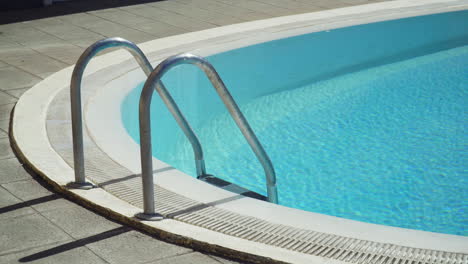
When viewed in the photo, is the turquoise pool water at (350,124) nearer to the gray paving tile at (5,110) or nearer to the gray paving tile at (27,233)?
the gray paving tile at (5,110)

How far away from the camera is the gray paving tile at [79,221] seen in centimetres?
346

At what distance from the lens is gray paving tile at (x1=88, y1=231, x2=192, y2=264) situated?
10.5ft

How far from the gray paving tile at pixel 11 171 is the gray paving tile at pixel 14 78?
69.9 inches

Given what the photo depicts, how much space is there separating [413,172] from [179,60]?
2897 millimetres

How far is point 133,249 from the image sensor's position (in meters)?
3.28

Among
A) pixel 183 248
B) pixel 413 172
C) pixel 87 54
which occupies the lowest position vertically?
pixel 413 172

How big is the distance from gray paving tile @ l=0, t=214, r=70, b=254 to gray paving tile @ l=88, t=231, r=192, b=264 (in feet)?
0.73

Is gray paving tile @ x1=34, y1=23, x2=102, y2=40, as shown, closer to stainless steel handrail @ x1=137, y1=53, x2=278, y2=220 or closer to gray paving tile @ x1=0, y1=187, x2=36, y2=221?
gray paving tile @ x1=0, y1=187, x2=36, y2=221

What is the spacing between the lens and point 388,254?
319 centimetres

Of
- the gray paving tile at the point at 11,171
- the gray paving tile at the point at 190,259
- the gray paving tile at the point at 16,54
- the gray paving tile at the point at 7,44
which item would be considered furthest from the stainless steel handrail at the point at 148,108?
the gray paving tile at the point at 7,44

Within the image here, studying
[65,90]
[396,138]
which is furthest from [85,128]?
[396,138]

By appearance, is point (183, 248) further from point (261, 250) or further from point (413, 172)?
point (413, 172)

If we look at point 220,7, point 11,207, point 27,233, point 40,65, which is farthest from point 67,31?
point 27,233

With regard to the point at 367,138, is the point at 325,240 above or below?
above
